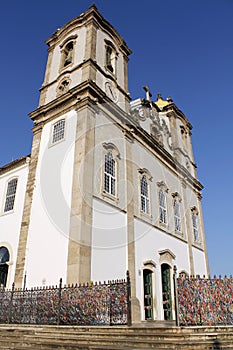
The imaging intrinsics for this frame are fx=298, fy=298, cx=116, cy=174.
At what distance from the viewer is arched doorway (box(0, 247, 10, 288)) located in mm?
14255

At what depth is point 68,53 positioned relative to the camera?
19.0 metres

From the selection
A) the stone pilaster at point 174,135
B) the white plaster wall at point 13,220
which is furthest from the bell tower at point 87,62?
the stone pilaster at point 174,135

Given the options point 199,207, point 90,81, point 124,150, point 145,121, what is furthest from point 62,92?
point 199,207

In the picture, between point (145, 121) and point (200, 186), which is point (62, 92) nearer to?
point (145, 121)

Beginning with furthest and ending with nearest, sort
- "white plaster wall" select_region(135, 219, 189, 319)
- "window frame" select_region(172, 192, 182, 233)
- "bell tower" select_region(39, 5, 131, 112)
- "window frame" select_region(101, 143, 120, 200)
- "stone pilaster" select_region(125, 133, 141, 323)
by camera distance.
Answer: "window frame" select_region(172, 192, 182, 233) < "bell tower" select_region(39, 5, 131, 112) < "white plaster wall" select_region(135, 219, 189, 319) < "window frame" select_region(101, 143, 120, 200) < "stone pilaster" select_region(125, 133, 141, 323)

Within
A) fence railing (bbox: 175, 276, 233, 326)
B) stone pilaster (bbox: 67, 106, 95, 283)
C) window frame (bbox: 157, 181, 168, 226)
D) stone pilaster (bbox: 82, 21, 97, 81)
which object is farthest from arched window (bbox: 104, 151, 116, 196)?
fence railing (bbox: 175, 276, 233, 326)

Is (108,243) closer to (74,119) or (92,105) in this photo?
(74,119)

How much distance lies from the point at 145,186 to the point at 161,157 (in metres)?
3.90

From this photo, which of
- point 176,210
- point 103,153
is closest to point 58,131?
point 103,153

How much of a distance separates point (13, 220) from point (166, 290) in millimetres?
8916

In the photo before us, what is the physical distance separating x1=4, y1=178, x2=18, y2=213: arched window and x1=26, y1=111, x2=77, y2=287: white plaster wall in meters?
2.53

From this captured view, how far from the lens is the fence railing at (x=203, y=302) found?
25.1ft

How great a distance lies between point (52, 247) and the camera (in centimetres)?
1199

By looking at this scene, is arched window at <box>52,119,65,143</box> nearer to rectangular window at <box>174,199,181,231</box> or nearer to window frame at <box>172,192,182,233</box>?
window frame at <box>172,192,182,233</box>
